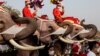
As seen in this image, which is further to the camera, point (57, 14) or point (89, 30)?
point (89, 30)

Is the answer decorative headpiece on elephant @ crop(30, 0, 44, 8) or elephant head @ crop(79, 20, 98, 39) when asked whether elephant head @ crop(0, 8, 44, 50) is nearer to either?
decorative headpiece on elephant @ crop(30, 0, 44, 8)

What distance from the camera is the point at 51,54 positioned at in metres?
12.5

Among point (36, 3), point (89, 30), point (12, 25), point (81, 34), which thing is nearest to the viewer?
point (12, 25)

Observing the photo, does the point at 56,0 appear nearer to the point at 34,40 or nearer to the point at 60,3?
the point at 60,3

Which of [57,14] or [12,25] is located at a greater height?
[12,25]

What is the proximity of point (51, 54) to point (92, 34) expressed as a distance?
9.51ft

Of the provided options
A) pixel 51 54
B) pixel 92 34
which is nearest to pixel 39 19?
pixel 51 54

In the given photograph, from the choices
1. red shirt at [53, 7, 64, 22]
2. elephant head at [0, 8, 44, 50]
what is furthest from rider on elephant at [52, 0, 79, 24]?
elephant head at [0, 8, 44, 50]

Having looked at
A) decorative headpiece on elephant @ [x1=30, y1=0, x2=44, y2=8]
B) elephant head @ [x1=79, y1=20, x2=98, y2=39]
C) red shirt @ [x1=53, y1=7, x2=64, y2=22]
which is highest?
decorative headpiece on elephant @ [x1=30, y1=0, x2=44, y2=8]

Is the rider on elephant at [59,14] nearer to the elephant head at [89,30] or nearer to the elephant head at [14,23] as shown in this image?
the elephant head at [89,30]

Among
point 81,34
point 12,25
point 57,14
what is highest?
point 12,25

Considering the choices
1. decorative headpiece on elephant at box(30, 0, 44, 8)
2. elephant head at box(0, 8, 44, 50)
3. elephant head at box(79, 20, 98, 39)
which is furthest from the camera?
elephant head at box(79, 20, 98, 39)

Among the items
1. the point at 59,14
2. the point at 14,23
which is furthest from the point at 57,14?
the point at 14,23

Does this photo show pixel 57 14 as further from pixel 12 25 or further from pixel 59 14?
pixel 12 25
